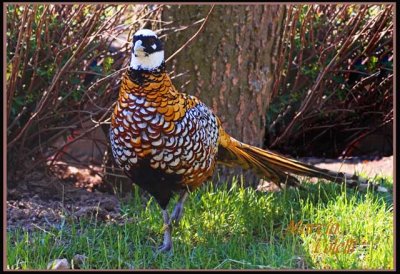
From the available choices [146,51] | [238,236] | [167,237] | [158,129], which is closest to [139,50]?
[146,51]

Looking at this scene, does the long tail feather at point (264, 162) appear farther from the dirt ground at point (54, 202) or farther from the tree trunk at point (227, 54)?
the dirt ground at point (54, 202)

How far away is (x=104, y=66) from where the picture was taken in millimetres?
4895

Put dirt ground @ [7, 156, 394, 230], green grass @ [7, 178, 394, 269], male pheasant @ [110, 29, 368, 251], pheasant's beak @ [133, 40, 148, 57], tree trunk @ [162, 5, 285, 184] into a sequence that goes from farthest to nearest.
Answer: tree trunk @ [162, 5, 285, 184], dirt ground @ [7, 156, 394, 230], green grass @ [7, 178, 394, 269], male pheasant @ [110, 29, 368, 251], pheasant's beak @ [133, 40, 148, 57]

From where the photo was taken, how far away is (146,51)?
344cm

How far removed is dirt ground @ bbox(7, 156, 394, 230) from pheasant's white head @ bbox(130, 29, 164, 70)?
3.70 ft

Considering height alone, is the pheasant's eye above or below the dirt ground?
above

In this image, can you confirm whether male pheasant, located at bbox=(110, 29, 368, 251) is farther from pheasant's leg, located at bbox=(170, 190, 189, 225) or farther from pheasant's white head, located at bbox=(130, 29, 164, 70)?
pheasant's leg, located at bbox=(170, 190, 189, 225)

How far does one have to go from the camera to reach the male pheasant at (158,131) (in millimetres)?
3514

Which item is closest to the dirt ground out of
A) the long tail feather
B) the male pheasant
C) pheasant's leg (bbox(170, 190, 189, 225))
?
pheasant's leg (bbox(170, 190, 189, 225))

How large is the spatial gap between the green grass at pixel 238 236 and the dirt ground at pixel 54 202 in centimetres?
11

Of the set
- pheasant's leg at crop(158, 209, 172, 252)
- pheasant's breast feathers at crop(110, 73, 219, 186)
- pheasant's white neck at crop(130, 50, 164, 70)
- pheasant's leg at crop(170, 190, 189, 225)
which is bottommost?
pheasant's leg at crop(158, 209, 172, 252)

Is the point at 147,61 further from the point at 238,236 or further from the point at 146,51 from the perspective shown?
the point at 238,236

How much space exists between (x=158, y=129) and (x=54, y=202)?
1.52 meters

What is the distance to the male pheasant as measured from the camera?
351 cm
